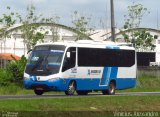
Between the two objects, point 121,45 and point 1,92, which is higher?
point 121,45

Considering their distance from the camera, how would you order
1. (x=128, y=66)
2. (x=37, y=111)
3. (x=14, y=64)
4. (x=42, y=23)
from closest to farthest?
(x=37, y=111) → (x=128, y=66) → (x=14, y=64) → (x=42, y=23)

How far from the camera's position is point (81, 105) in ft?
86.9

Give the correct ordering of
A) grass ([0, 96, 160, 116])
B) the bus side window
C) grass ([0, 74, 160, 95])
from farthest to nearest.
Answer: grass ([0, 74, 160, 95])
the bus side window
grass ([0, 96, 160, 116])

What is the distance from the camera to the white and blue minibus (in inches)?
1324

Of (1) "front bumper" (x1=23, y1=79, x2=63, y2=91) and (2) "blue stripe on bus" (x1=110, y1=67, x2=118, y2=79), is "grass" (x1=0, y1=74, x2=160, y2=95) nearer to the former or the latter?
(1) "front bumper" (x1=23, y1=79, x2=63, y2=91)

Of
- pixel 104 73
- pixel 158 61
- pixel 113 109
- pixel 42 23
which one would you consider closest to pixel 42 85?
pixel 104 73

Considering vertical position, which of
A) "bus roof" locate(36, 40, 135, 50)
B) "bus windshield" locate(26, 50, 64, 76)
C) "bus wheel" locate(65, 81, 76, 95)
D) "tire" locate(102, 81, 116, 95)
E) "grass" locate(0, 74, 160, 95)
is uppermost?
"bus roof" locate(36, 40, 135, 50)

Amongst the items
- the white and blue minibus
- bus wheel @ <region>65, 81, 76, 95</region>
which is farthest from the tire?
bus wheel @ <region>65, 81, 76, 95</region>

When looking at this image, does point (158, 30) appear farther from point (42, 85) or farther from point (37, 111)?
point (37, 111)

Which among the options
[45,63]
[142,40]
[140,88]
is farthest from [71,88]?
[142,40]

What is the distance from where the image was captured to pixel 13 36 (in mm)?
105812

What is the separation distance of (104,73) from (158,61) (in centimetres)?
8291

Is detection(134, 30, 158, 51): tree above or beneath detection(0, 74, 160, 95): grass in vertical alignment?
above

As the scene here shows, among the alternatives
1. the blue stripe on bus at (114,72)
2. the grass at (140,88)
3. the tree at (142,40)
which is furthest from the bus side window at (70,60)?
the tree at (142,40)
